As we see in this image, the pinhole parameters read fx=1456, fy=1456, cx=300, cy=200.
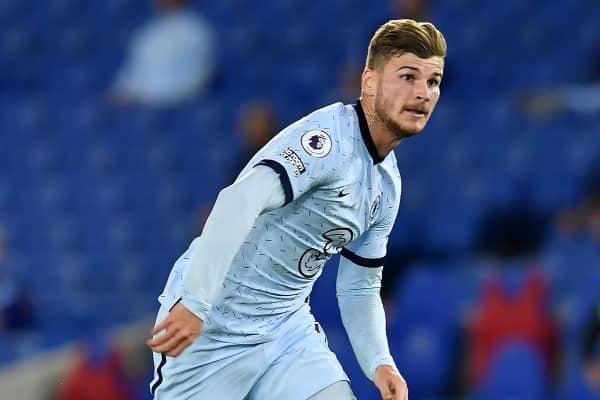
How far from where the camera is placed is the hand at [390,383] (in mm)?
4055

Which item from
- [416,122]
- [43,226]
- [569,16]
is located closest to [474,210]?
[569,16]

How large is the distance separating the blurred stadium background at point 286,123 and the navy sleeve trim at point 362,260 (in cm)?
231

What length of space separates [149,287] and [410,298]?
219cm

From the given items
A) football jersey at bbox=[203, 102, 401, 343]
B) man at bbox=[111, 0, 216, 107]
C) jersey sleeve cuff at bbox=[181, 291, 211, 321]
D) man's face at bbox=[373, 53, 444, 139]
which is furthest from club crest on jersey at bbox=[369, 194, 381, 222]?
man at bbox=[111, 0, 216, 107]

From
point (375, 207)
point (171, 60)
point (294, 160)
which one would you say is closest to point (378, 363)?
point (375, 207)

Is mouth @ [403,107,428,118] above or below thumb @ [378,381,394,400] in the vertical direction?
above

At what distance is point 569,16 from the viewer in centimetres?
888

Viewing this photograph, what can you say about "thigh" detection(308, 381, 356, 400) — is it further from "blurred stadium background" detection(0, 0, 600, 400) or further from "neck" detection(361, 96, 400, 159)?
"blurred stadium background" detection(0, 0, 600, 400)

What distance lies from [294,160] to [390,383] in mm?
786

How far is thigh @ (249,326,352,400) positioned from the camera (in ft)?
13.1

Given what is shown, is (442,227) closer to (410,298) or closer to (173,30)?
(410,298)

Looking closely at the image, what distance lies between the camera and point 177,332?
135 inches

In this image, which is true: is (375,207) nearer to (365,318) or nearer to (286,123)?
(365,318)

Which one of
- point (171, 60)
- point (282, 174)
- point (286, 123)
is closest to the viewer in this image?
point (282, 174)
